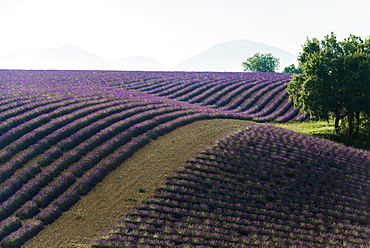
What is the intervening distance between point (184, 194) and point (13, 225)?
7431 millimetres

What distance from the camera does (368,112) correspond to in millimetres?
26891

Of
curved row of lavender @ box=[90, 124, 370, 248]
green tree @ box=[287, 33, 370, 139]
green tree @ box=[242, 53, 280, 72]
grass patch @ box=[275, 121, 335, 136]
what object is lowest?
curved row of lavender @ box=[90, 124, 370, 248]

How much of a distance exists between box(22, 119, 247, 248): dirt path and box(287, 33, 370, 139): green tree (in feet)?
37.5

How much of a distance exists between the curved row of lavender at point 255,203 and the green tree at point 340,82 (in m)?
7.79

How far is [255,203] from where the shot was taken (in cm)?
1466

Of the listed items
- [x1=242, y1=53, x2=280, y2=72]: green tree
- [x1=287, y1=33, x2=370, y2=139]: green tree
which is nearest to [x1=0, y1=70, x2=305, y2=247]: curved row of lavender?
[x1=287, y1=33, x2=370, y2=139]: green tree

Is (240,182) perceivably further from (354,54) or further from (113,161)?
(354,54)

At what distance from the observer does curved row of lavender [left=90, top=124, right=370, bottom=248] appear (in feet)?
40.1

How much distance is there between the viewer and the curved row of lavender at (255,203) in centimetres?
1223

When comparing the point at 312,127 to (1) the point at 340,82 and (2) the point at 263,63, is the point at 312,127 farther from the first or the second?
(2) the point at 263,63

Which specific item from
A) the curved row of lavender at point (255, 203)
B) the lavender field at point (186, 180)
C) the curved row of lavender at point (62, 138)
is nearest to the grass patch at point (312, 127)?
the curved row of lavender at point (62, 138)

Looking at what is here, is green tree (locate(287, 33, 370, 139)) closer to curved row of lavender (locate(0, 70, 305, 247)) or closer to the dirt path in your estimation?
curved row of lavender (locate(0, 70, 305, 247))

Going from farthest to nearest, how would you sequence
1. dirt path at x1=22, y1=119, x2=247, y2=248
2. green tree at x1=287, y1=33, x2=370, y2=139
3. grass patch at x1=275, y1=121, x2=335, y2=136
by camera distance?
grass patch at x1=275, y1=121, x2=335, y2=136 → green tree at x1=287, y1=33, x2=370, y2=139 → dirt path at x1=22, y1=119, x2=247, y2=248

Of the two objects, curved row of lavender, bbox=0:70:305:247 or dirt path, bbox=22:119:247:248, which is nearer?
dirt path, bbox=22:119:247:248
